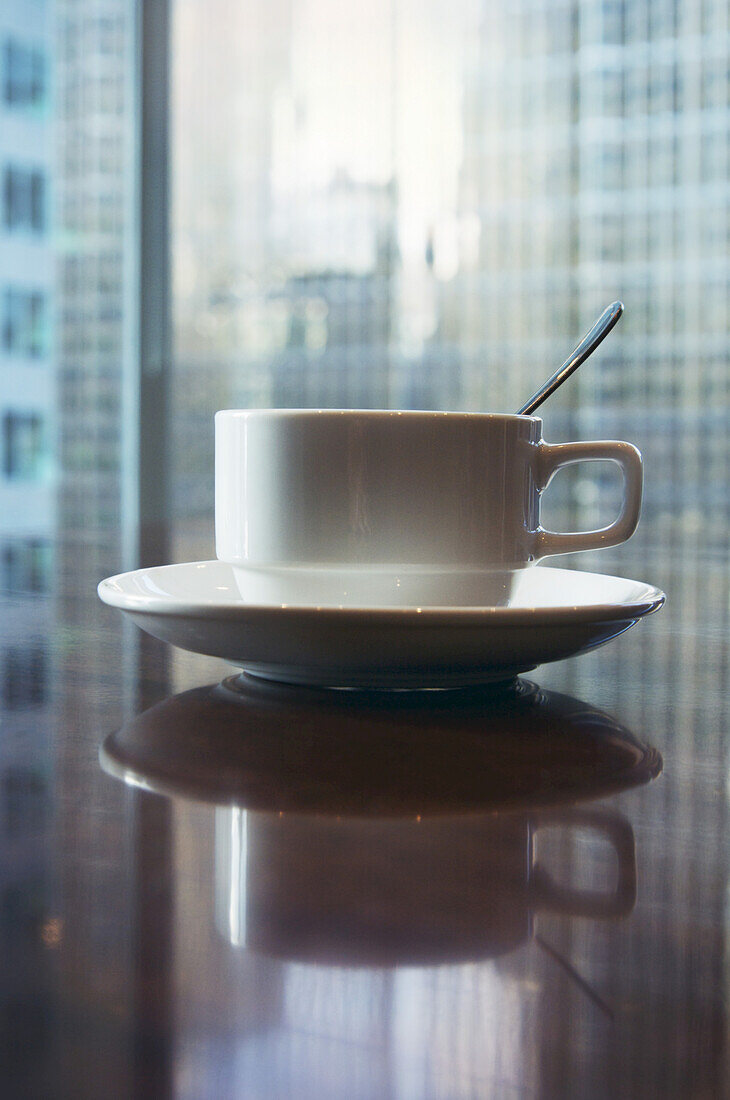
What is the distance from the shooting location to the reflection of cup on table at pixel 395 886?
7.0 inches

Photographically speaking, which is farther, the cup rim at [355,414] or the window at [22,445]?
the window at [22,445]

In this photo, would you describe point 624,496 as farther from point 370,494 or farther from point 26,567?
point 26,567

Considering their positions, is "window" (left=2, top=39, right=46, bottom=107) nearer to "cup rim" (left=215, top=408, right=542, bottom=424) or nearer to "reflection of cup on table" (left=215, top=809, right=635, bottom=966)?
"cup rim" (left=215, top=408, right=542, bottom=424)

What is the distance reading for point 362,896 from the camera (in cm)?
19

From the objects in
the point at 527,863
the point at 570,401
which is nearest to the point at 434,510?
the point at 527,863

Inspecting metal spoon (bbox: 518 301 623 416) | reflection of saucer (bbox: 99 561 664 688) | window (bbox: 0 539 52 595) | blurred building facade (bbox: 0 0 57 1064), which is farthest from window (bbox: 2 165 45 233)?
reflection of saucer (bbox: 99 561 664 688)

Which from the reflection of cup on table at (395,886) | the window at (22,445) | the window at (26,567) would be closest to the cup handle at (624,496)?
the reflection of cup on table at (395,886)

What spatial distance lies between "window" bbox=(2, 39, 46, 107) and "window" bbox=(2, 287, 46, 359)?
0.52 metres

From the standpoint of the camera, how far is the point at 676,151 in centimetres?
294

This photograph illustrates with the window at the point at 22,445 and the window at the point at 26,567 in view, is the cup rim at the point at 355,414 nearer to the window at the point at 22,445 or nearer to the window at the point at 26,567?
the window at the point at 26,567

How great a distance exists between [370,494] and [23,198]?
10.3 ft

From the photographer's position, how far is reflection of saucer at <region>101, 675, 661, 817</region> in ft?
0.85

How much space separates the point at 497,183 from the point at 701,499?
1.00 metres

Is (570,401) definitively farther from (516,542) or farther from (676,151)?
(516,542)
